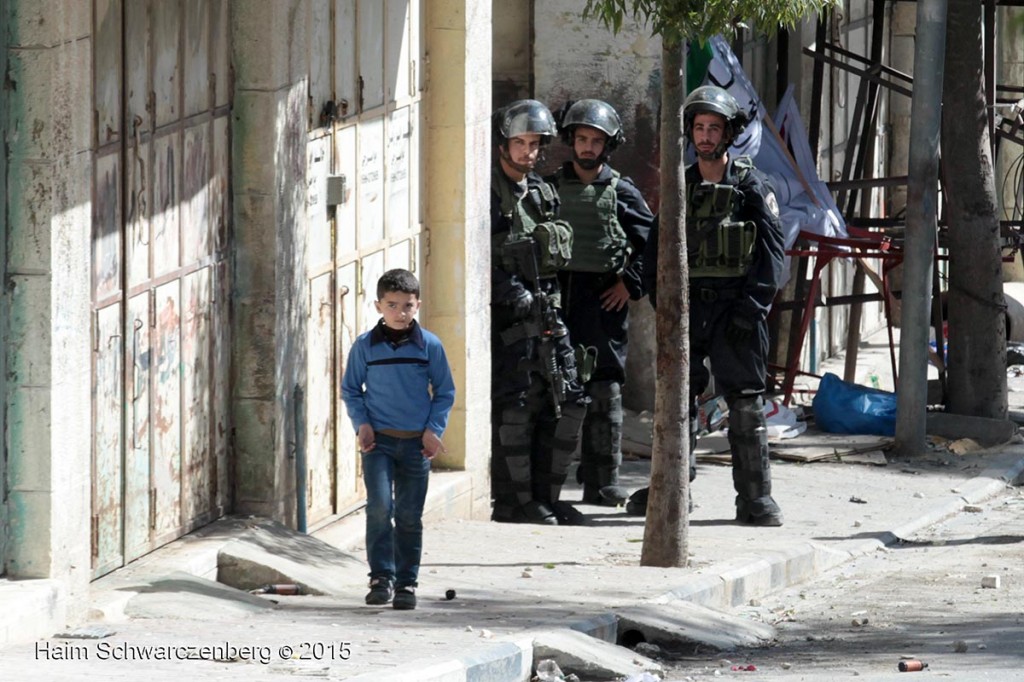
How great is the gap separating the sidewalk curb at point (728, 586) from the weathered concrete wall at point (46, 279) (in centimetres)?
133

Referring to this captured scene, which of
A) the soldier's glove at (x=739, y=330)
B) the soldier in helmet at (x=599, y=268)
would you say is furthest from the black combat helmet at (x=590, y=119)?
the soldier's glove at (x=739, y=330)

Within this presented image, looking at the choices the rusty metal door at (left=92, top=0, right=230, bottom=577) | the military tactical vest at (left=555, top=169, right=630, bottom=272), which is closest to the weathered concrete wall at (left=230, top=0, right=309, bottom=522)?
the rusty metal door at (left=92, top=0, right=230, bottom=577)

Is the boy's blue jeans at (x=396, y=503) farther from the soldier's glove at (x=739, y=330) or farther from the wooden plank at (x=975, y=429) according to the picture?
the wooden plank at (x=975, y=429)

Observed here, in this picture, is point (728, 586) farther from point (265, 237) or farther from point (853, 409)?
point (853, 409)

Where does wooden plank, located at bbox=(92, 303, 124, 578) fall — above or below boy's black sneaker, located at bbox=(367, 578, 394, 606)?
above

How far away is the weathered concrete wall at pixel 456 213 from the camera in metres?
10.9

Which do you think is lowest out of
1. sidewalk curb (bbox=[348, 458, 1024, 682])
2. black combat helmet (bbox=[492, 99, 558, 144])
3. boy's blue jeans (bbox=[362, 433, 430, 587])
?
sidewalk curb (bbox=[348, 458, 1024, 682])

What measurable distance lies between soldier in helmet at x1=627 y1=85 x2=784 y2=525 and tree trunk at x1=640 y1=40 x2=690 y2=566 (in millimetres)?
1515

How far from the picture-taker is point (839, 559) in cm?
1021

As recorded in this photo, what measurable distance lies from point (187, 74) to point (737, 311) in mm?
3376

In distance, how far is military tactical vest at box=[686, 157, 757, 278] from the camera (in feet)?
34.4

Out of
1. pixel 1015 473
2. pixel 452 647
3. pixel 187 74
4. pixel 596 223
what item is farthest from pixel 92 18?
pixel 1015 473

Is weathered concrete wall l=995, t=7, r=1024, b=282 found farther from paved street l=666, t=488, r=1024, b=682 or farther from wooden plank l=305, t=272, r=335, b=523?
wooden plank l=305, t=272, r=335, b=523

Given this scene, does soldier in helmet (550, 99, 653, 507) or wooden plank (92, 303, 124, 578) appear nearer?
wooden plank (92, 303, 124, 578)
